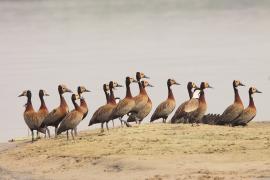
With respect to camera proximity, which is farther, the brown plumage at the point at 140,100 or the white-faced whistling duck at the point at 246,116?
the brown plumage at the point at 140,100

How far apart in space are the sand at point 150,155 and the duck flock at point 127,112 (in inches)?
38.6

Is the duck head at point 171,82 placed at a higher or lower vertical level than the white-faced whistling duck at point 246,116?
higher

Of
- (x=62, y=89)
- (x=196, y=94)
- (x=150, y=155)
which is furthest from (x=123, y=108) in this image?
(x=150, y=155)

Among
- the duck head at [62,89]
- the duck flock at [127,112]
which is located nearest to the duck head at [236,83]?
the duck flock at [127,112]

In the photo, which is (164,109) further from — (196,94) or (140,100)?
(196,94)

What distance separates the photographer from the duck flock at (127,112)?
3056 centimetres

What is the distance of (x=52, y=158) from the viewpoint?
25219 mm

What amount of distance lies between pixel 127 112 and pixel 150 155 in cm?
814

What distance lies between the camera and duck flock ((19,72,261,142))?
30.6 m

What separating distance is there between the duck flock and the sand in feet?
3.21

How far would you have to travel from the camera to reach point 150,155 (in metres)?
22.6

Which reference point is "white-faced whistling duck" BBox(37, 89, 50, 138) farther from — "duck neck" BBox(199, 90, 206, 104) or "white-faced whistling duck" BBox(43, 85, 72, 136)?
"duck neck" BBox(199, 90, 206, 104)

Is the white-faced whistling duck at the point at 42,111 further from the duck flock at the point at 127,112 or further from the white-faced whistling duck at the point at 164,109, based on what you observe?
the white-faced whistling duck at the point at 164,109

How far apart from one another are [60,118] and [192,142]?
7662 millimetres
